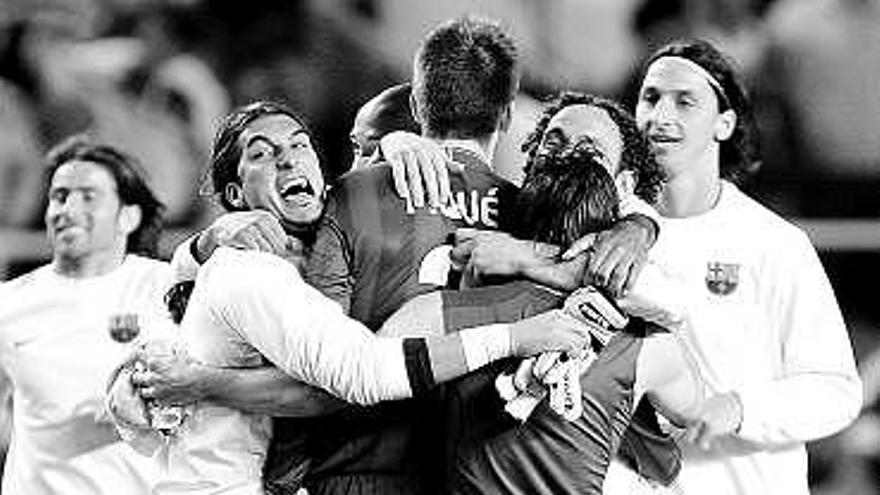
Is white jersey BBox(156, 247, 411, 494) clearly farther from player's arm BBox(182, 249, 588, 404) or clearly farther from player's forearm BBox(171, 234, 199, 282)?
player's forearm BBox(171, 234, 199, 282)

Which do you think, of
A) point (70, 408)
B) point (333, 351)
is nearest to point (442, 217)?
point (333, 351)

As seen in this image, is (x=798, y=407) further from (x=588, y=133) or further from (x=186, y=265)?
(x=186, y=265)

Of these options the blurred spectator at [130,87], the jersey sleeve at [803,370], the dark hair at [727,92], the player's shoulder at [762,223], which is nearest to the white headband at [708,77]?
the dark hair at [727,92]

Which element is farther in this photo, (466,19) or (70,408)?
(70,408)

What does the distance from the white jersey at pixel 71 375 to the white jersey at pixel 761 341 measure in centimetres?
140

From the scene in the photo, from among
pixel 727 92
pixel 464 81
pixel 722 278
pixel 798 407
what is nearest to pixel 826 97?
pixel 727 92

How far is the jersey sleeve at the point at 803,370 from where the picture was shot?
362 centimetres

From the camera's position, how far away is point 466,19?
3320 millimetres

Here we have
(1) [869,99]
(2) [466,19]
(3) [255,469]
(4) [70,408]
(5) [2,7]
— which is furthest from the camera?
(5) [2,7]

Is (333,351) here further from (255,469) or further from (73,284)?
(73,284)

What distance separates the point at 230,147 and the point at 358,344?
1.74ft

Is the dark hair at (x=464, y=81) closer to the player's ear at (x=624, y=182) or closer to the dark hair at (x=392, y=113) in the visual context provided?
the player's ear at (x=624, y=182)

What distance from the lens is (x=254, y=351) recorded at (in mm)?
3033

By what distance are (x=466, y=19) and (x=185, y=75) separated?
3170 millimetres
